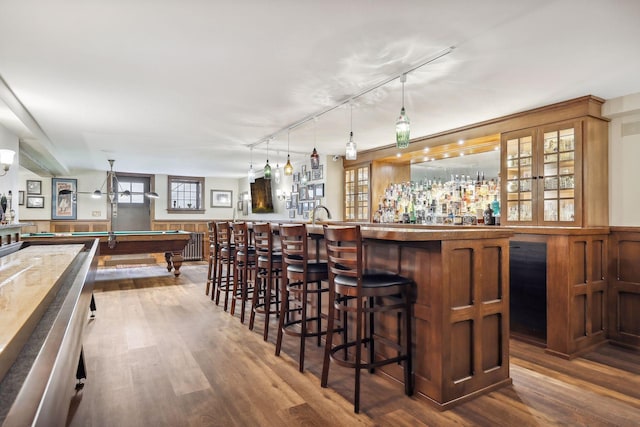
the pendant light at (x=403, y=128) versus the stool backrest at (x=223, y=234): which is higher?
the pendant light at (x=403, y=128)

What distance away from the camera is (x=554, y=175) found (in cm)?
385

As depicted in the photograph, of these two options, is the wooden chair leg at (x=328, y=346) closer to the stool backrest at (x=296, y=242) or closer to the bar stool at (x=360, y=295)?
the bar stool at (x=360, y=295)

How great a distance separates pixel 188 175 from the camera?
1073cm

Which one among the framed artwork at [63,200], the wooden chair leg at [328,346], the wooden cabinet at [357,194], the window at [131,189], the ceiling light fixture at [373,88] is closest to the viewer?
the wooden chair leg at [328,346]

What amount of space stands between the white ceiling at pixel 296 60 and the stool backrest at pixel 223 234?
134 centimetres

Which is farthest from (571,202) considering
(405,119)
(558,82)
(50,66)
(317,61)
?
(50,66)

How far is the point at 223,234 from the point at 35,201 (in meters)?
7.13

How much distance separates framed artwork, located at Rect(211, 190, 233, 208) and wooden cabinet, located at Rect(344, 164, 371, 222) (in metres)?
5.54

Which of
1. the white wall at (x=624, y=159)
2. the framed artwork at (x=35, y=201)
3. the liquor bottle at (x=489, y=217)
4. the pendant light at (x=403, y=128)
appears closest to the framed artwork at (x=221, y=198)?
the framed artwork at (x=35, y=201)

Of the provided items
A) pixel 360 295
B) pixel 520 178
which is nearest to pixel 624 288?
pixel 520 178

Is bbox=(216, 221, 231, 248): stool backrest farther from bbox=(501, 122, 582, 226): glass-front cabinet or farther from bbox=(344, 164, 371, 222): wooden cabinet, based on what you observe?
bbox=(501, 122, 582, 226): glass-front cabinet

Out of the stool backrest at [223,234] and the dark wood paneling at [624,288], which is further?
the stool backrest at [223,234]

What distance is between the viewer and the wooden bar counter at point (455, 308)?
7.34 feet

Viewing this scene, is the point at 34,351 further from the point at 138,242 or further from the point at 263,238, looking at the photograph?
the point at 138,242
